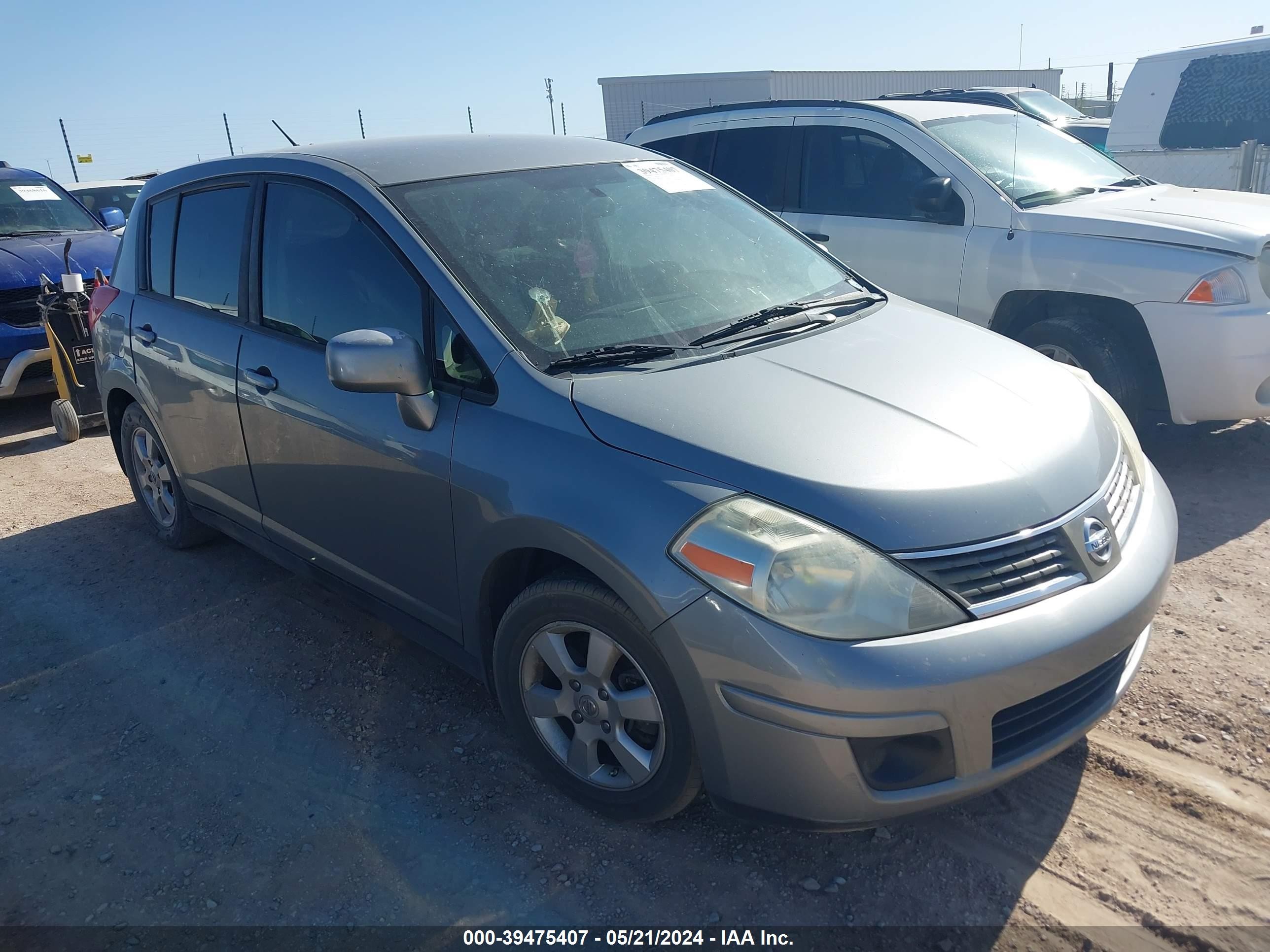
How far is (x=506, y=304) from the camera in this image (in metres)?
2.88

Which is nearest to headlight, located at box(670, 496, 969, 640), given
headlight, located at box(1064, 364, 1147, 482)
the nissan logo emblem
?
the nissan logo emblem

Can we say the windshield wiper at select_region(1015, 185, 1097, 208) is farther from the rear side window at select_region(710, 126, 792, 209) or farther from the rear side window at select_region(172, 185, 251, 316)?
the rear side window at select_region(172, 185, 251, 316)

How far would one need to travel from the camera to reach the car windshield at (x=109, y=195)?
44.8ft

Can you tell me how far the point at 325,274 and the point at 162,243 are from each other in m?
1.55

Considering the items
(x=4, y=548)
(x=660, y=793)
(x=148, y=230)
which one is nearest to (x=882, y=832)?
(x=660, y=793)

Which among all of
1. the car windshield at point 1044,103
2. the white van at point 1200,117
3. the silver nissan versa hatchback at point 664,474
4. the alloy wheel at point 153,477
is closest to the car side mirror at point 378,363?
the silver nissan versa hatchback at point 664,474

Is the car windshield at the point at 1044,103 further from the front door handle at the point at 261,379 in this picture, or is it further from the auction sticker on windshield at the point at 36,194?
the front door handle at the point at 261,379

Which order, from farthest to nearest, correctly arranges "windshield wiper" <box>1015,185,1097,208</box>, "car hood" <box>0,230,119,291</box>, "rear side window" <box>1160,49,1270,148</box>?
"rear side window" <box>1160,49,1270,148</box> < "car hood" <box>0,230,119,291</box> < "windshield wiper" <box>1015,185,1097,208</box>

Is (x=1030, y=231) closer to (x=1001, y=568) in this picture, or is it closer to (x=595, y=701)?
(x=1001, y=568)

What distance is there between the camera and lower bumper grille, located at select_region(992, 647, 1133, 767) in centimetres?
226

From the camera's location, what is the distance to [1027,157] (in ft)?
19.2

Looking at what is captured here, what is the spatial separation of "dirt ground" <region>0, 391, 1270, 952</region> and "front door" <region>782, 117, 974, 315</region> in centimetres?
236

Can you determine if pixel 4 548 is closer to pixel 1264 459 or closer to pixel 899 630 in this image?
pixel 899 630

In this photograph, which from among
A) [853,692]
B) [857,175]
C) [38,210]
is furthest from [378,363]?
[38,210]
